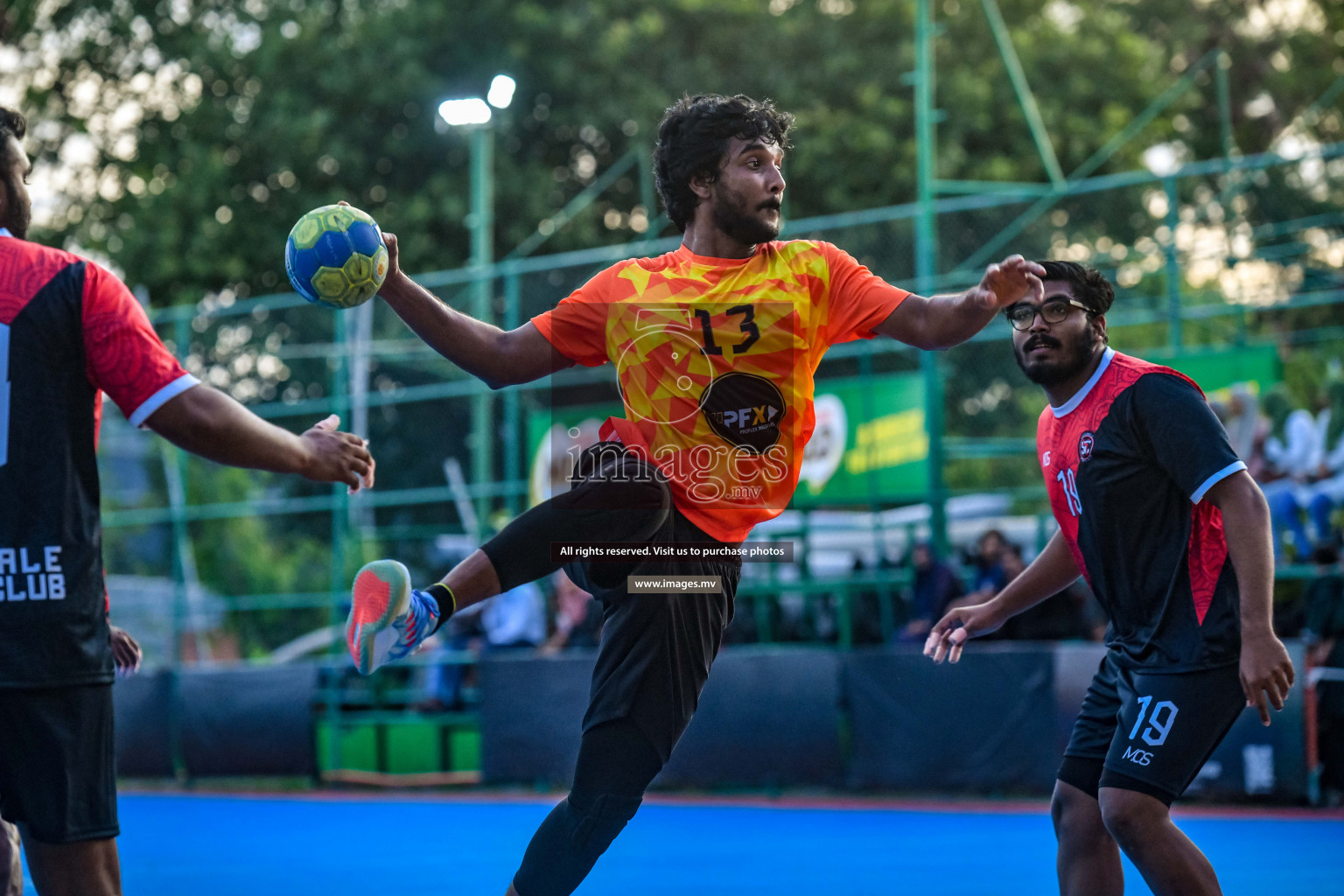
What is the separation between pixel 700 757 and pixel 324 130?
46.5 feet

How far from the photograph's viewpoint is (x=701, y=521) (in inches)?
152

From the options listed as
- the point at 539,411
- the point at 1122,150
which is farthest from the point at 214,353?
the point at 1122,150

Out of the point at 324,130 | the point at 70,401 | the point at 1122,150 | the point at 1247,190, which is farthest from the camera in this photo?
the point at 1122,150

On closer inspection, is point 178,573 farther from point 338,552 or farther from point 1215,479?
point 1215,479

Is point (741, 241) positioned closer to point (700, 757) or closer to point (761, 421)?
point (761, 421)

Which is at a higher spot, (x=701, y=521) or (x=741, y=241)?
(x=741, y=241)

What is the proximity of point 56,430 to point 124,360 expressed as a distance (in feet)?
0.73

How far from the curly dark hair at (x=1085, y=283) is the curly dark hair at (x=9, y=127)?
9.02 ft

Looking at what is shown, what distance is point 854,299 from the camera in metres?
3.95

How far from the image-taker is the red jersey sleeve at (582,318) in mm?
4062

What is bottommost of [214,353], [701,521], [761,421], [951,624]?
[951,624]

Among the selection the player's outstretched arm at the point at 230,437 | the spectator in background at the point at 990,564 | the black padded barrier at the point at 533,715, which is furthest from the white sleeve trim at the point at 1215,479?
the black padded barrier at the point at 533,715

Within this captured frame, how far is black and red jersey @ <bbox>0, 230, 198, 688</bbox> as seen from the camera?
10.7 feet

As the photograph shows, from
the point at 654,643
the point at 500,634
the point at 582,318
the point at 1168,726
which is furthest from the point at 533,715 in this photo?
the point at 1168,726
